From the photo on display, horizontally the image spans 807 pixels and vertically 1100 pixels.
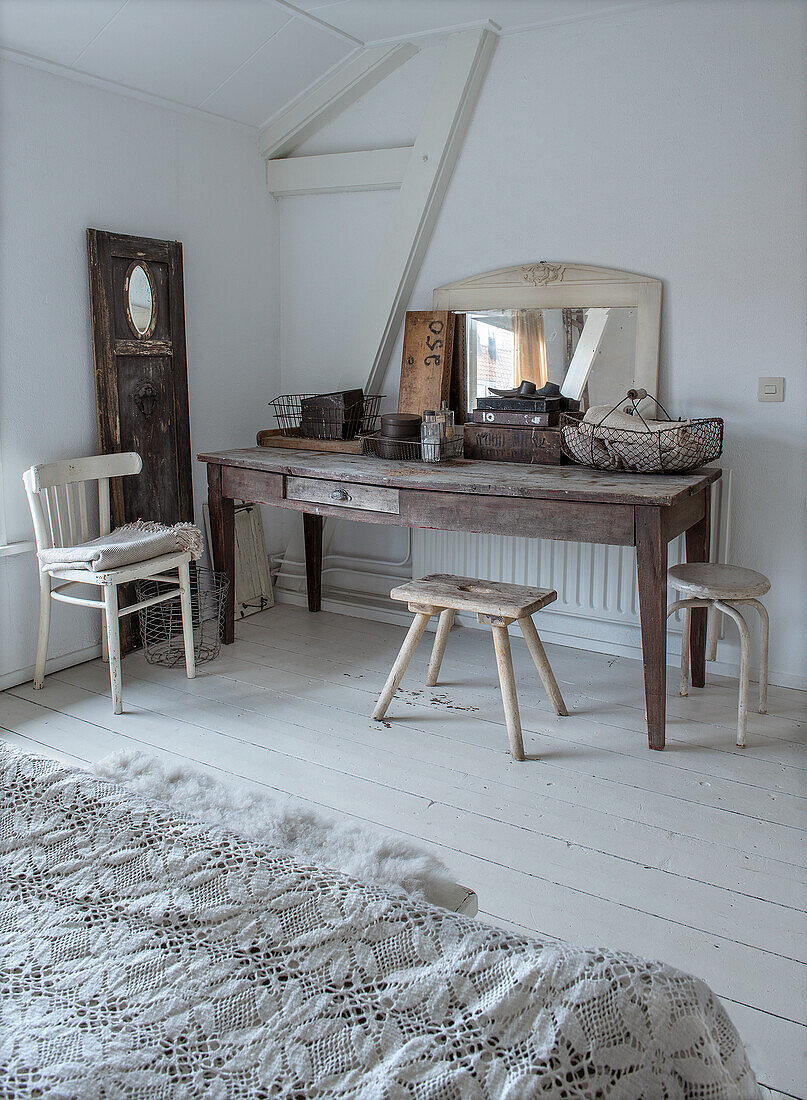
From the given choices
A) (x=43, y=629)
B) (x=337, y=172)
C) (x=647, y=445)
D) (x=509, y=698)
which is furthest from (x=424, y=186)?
(x=43, y=629)

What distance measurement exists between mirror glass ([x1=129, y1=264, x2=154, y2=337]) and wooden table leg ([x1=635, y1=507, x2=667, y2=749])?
2.23 meters

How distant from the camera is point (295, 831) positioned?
1.91 m

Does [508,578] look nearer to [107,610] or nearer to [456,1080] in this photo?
[107,610]

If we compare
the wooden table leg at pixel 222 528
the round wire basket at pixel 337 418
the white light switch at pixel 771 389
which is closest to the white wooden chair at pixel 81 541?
the wooden table leg at pixel 222 528

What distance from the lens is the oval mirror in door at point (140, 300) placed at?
372 cm

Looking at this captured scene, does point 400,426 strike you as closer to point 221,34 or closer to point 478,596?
point 478,596

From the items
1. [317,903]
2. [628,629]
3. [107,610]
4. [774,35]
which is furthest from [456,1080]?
[774,35]

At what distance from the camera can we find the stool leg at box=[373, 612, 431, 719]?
3.09 metres

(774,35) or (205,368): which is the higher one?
(774,35)

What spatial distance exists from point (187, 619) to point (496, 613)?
4.37ft

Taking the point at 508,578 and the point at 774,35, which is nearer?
the point at 774,35

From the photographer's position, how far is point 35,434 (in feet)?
11.3

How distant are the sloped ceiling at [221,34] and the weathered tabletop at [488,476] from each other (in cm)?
154

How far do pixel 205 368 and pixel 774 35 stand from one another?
8.68ft
